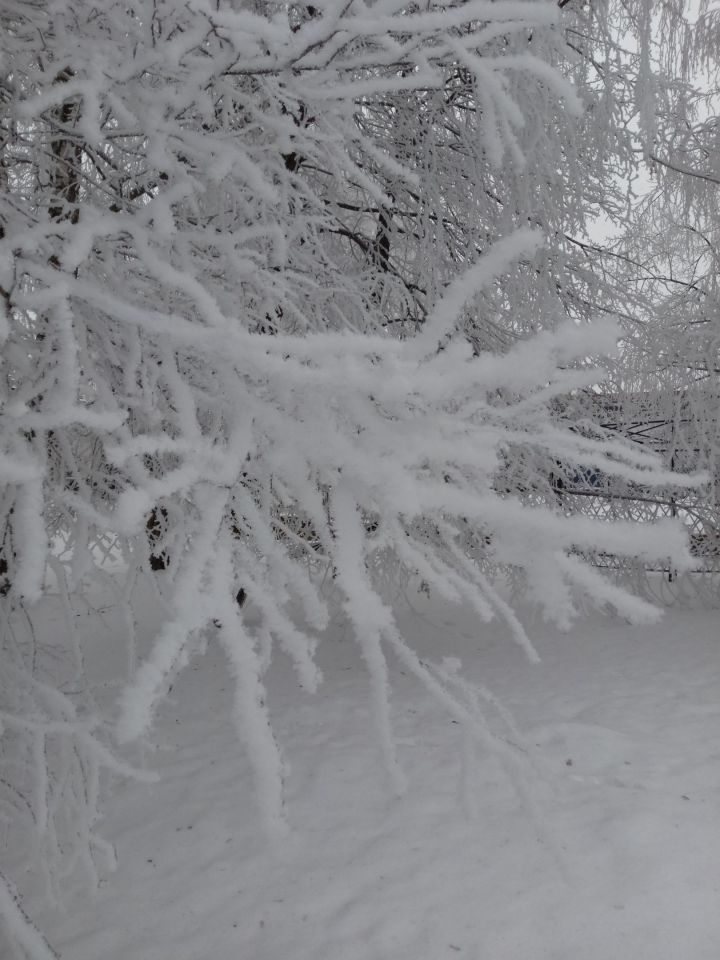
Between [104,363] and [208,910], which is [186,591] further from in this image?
[208,910]

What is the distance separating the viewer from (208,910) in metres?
3.30

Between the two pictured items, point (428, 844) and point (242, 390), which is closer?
point (242, 390)

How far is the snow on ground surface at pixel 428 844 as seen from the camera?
2951 mm

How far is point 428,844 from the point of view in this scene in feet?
11.5

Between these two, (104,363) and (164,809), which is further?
(164,809)

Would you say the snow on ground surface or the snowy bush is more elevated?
the snowy bush

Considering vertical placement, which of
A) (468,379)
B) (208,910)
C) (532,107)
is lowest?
(208,910)

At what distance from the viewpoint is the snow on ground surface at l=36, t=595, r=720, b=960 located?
2951mm

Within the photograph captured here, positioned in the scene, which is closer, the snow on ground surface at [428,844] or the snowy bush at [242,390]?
the snowy bush at [242,390]

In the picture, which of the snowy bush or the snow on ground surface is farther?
the snow on ground surface

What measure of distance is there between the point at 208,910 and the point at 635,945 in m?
1.69

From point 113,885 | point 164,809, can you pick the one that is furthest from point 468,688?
point 164,809

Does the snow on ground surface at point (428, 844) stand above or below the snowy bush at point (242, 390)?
below

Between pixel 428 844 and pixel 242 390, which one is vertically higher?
pixel 242 390
